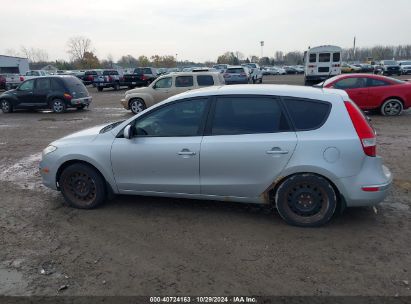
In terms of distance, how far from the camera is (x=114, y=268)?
3475 mm

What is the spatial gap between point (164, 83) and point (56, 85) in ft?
17.2

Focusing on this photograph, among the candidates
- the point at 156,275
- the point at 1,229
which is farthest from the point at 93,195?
the point at 156,275

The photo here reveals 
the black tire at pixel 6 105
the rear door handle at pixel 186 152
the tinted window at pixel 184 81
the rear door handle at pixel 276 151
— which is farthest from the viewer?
the black tire at pixel 6 105

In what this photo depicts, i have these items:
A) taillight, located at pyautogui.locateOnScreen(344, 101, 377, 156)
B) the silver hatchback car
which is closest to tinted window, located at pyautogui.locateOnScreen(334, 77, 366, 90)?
the silver hatchback car

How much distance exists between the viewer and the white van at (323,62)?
25.9 meters

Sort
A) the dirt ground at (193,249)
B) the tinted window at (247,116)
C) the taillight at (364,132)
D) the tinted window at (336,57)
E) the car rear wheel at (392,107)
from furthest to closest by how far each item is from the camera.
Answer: the tinted window at (336,57)
the car rear wheel at (392,107)
the tinted window at (247,116)
the taillight at (364,132)
the dirt ground at (193,249)

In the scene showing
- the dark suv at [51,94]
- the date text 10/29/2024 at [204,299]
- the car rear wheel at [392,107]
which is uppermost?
the dark suv at [51,94]

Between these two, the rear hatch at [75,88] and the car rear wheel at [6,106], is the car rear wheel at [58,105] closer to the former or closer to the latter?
the rear hatch at [75,88]

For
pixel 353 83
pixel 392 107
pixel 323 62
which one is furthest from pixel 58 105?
pixel 323 62

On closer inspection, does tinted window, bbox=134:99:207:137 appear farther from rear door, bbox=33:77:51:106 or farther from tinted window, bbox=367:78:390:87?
rear door, bbox=33:77:51:106

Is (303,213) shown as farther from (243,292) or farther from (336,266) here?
(243,292)

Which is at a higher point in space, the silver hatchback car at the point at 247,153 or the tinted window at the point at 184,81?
the tinted window at the point at 184,81

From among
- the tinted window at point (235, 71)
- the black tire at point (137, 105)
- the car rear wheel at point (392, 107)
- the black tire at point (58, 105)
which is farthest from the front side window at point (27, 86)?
the car rear wheel at point (392, 107)

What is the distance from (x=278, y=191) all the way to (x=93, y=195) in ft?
8.27
